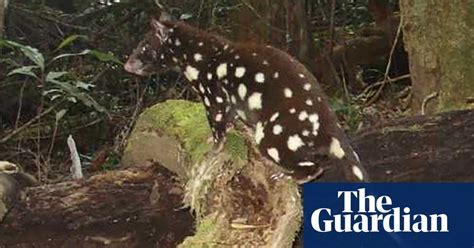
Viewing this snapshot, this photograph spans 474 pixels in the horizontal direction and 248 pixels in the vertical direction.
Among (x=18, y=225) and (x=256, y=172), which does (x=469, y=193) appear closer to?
(x=256, y=172)

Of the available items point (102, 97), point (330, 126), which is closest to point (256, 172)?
point (330, 126)

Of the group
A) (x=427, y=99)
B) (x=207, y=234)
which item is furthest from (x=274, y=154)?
(x=427, y=99)

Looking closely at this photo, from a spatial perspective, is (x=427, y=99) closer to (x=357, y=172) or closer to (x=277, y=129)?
(x=357, y=172)

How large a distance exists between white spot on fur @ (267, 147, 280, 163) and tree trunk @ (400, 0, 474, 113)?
1586 mm

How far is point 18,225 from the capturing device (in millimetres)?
3393

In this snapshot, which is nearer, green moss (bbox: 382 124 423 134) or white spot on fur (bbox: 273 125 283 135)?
white spot on fur (bbox: 273 125 283 135)

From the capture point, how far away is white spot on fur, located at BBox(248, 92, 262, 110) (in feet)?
10.7

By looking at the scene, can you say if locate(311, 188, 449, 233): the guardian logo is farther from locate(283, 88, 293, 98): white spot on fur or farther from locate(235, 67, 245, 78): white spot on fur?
locate(235, 67, 245, 78): white spot on fur

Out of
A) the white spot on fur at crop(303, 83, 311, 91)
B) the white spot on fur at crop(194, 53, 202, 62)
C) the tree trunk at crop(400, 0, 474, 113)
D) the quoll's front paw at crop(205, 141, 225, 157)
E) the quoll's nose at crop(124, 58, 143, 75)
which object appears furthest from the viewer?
the tree trunk at crop(400, 0, 474, 113)

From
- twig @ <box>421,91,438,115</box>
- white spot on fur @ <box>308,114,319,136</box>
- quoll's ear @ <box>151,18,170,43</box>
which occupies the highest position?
quoll's ear @ <box>151,18,170,43</box>

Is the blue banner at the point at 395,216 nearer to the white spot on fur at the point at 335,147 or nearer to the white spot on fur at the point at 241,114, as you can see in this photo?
the white spot on fur at the point at 335,147

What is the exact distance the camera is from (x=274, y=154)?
3.21 meters

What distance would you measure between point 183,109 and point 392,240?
1187 mm

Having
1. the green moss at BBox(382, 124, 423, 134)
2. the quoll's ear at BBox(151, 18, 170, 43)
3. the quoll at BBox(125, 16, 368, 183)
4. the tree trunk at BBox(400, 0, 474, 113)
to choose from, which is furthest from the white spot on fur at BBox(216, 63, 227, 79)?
the tree trunk at BBox(400, 0, 474, 113)
